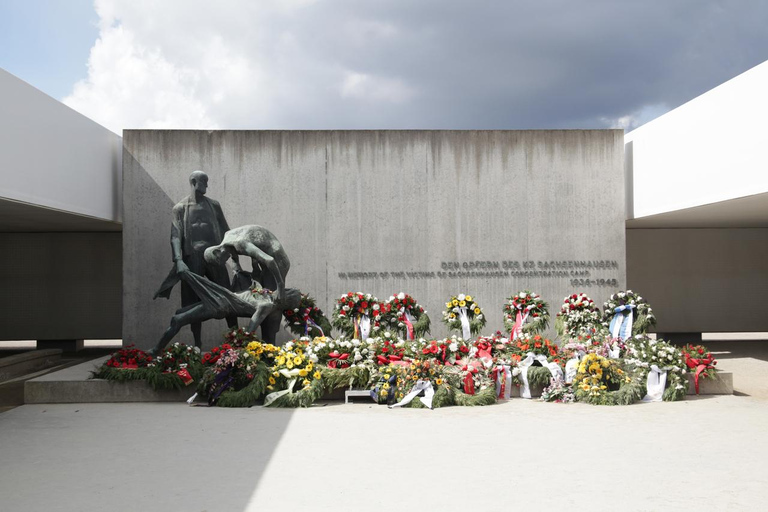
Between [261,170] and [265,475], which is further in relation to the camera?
[261,170]

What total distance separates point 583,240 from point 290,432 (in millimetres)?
7200

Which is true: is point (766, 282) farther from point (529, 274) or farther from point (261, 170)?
point (261, 170)

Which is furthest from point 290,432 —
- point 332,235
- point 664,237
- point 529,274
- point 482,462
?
point 664,237

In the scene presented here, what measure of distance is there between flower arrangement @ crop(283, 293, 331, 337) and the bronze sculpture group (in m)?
0.30

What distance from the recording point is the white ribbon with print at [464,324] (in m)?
8.94

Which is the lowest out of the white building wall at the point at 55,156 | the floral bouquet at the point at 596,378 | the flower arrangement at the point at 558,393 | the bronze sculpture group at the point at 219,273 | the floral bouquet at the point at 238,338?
the flower arrangement at the point at 558,393

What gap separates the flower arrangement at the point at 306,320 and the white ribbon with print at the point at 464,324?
1.92 meters

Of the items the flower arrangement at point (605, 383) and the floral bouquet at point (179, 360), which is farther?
the floral bouquet at point (179, 360)

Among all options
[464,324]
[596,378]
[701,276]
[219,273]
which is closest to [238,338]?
[219,273]

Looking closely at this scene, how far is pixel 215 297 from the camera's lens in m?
7.88

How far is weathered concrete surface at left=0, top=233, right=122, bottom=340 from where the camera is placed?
13578 millimetres

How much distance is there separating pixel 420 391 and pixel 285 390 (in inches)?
59.7

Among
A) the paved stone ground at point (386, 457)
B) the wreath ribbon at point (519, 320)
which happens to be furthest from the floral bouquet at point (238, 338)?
the wreath ribbon at point (519, 320)

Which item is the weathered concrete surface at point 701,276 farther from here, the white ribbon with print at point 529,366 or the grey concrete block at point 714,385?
the white ribbon with print at point 529,366
